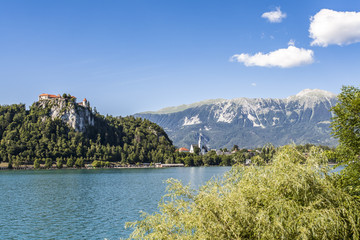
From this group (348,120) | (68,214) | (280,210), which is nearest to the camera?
(280,210)

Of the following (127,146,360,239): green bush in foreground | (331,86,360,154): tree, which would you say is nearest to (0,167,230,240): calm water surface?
(331,86,360,154): tree

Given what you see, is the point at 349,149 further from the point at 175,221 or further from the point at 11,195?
the point at 11,195

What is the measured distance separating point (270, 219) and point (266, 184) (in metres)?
3.28

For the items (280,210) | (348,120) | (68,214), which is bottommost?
(68,214)

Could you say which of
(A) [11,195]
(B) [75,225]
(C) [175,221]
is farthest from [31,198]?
(C) [175,221]

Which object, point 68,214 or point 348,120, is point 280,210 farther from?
point 68,214

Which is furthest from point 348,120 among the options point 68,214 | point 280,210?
point 68,214

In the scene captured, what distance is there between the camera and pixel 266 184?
67.4ft

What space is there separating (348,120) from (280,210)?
11.8 metres

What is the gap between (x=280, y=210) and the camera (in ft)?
55.8

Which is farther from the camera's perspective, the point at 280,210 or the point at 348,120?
the point at 348,120

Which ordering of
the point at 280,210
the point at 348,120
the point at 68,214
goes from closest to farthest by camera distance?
the point at 280,210 < the point at 348,120 < the point at 68,214

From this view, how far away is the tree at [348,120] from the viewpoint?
79.7ft

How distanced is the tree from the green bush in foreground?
429 cm
